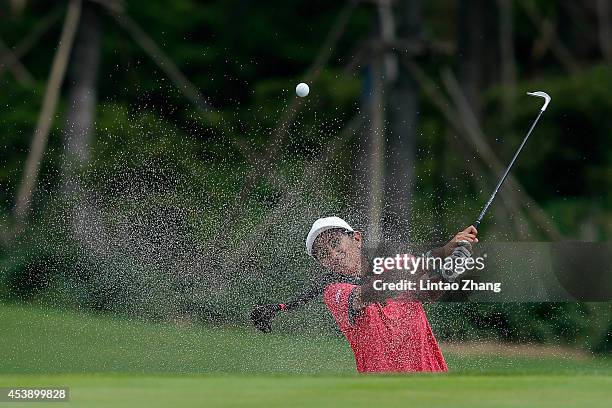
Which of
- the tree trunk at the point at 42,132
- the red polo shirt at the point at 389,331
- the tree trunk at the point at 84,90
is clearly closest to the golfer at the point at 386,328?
the red polo shirt at the point at 389,331

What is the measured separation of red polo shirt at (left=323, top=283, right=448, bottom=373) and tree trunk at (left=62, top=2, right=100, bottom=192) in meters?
7.08

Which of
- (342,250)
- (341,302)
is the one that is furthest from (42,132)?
(341,302)

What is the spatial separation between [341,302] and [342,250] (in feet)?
1.44

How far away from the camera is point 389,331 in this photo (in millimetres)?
7781

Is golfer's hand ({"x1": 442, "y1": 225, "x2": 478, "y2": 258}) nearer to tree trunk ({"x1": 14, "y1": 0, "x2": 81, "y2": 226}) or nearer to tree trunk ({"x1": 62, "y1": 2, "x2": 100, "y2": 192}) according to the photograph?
tree trunk ({"x1": 14, "y1": 0, "x2": 81, "y2": 226})

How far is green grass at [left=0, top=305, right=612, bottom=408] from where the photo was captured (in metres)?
5.68

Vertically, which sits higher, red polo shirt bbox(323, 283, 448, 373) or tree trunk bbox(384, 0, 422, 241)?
tree trunk bbox(384, 0, 422, 241)

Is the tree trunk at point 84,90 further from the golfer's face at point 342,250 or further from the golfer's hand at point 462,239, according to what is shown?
the golfer's hand at point 462,239

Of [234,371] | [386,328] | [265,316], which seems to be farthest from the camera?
[234,371]

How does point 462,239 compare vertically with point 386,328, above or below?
above

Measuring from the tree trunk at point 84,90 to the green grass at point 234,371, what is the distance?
2418 millimetres

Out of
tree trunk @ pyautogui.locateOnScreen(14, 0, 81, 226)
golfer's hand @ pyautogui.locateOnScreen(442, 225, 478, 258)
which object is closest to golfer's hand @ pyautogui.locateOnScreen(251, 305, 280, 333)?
golfer's hand @ pyautogui.locateOnScreen(442, 225, 478, 258)

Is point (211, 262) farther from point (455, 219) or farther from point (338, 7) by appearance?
point (338, 7)

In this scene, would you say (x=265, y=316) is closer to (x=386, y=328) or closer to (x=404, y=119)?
(x=386, y=328)
